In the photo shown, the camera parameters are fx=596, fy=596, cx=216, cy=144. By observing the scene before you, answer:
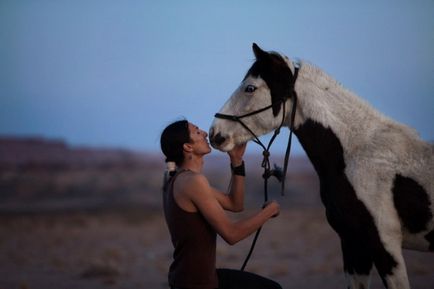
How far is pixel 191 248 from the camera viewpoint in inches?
162

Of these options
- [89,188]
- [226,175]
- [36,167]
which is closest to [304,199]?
[226,175]

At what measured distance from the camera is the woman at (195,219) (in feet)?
13.1

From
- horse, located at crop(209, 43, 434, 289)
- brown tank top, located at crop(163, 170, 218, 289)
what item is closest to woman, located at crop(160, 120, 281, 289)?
brown tank top, located at crop(163, 170, 218, 289)

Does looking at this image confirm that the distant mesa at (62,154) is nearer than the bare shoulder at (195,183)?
No

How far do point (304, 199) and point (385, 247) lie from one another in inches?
1600

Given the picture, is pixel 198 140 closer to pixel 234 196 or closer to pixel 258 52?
pixel 234 196

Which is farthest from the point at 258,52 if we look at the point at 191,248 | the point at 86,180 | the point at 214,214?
the point at 86,180

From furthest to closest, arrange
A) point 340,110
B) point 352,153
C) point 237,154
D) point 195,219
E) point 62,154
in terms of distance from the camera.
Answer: point 62,154
point 237,154
point 340,110
point 352,153
point 195,219

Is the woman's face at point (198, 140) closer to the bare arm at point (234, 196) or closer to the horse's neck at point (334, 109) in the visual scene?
the bare arm at point (234, 196)

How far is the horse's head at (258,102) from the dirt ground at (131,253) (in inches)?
210

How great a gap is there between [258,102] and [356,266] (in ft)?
4.89

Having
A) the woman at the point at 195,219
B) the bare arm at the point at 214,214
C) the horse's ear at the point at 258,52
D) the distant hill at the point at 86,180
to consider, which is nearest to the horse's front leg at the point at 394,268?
the woman at the point at 195,219

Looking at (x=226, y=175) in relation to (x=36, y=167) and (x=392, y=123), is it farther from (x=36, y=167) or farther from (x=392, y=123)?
(x=392, y=123)

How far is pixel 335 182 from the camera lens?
4.41m
